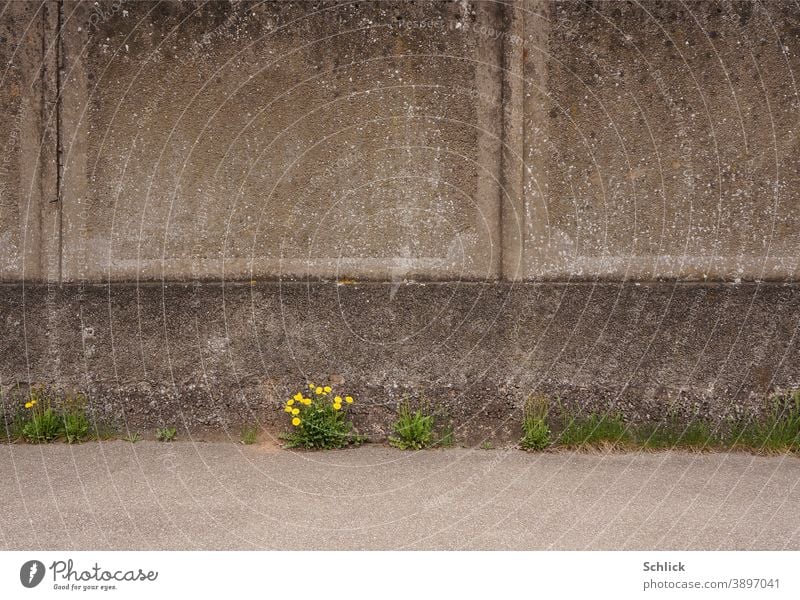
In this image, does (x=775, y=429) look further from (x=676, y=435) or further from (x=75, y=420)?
(x=75, y=420)

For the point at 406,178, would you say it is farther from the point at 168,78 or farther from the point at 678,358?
the point at 678,358

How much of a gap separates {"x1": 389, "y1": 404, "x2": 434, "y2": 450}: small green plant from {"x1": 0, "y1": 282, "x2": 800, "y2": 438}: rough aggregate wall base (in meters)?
0.11

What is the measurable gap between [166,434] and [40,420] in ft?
2.25

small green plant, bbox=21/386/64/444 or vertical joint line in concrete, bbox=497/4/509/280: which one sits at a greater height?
vertical joint line in concrete, bbox=497/4/509/280

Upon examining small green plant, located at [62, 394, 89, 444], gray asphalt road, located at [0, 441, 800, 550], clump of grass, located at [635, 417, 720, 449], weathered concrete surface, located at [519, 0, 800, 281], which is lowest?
gray asphalt road, located at [0, 441, 800, 550]

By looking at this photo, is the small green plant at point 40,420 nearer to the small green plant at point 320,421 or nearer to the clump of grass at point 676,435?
the small green plant at point 320,421

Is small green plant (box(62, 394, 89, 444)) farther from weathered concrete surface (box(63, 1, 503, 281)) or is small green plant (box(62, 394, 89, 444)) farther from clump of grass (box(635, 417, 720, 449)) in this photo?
clump of grass (box(635, 417, 720, 449))

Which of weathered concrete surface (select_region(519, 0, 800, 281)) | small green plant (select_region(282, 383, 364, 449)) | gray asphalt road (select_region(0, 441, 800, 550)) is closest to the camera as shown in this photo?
gray asphalt road (select_region(0, 441, 800, 550))

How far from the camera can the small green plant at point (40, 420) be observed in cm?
468

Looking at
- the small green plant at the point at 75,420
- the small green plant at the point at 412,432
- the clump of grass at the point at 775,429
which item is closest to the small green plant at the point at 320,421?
the small green plant at the point at 412,432

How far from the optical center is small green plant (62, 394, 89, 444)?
15.4 ft

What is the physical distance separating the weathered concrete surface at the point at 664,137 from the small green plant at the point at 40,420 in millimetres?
2728

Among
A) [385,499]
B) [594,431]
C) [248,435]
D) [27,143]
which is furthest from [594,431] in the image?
[27,143]

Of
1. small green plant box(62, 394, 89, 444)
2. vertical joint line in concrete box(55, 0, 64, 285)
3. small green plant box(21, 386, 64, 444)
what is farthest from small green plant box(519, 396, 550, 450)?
vertical joint line in concrete box(55, 0, 64, 285)
